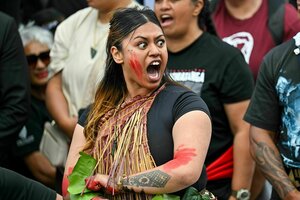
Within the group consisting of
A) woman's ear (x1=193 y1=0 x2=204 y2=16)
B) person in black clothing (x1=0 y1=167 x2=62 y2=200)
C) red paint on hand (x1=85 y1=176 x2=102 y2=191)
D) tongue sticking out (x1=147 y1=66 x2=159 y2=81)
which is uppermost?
tongue sticking out (x1=147 y1=66 x2=159 y2=81)

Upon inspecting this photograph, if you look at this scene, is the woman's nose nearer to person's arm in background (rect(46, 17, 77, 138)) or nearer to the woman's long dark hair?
person's arm in background (rect(46, 17, 77, 138))

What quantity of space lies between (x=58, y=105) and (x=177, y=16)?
3.48 feet

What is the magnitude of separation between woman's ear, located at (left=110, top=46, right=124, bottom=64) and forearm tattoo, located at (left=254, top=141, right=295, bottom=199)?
1117 millimetres

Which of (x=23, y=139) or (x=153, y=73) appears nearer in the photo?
(x=153, y=73)

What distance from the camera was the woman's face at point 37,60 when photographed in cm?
637

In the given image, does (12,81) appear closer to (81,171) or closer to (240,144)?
(240,144)

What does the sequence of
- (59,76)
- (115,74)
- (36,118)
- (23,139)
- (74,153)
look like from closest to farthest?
(74,153) < (115,74) < (59,76) < (23,139) < (36,118)

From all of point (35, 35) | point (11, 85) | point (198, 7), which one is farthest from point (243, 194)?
point (35, 35)

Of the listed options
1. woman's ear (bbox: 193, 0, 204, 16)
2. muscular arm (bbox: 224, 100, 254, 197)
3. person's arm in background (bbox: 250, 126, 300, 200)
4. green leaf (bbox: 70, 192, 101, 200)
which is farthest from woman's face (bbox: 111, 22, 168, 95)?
woman's ear (bbox: 193, 0, 204, 16)

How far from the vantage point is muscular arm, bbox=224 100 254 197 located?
17.2 ft

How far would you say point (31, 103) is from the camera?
253 inches

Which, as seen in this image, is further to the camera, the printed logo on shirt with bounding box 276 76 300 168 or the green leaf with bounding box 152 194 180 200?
the printed logo on shirt with bounding box 276 76 300 168

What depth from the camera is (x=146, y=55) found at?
417 cm

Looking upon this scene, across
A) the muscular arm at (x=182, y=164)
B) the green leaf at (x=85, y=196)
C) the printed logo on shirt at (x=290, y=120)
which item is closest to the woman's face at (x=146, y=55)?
the muscular arm at (x=182, y=164)
